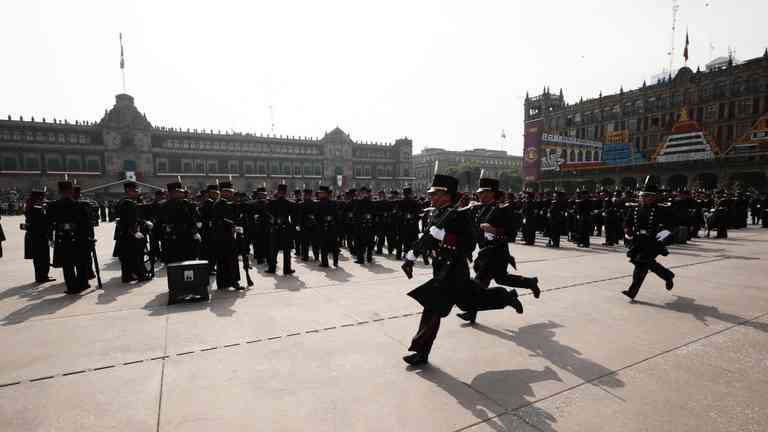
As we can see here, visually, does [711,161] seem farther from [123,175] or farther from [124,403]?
[123,175]

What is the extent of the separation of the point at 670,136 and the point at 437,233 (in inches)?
2411

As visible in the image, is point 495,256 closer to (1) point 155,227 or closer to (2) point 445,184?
(2) point 445,184

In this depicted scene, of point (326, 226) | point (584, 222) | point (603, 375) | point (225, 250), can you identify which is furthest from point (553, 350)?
point (584, 222)

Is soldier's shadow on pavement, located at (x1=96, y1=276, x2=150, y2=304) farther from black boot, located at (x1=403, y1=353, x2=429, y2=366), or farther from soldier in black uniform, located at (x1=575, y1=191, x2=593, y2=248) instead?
soldier in black uniform, located at (x1=575, y1=191, x2=593, y2=248)

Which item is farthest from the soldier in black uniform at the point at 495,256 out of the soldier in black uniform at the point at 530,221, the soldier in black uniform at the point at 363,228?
the soldier in black uniform at the point at 530,221

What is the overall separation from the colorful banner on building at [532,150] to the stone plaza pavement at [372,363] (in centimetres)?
6030

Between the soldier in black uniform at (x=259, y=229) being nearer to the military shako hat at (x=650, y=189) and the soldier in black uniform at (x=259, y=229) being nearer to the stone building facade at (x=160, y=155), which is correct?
the military shako hat at (x=650, y=189)

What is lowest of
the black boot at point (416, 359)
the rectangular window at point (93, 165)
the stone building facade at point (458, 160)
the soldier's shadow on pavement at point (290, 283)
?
the soldier's shadow on pavement at point (290, 283)

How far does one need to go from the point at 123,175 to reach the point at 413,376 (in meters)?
77.1

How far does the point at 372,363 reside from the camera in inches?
149

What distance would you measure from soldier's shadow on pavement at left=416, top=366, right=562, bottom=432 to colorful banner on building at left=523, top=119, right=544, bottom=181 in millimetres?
64624

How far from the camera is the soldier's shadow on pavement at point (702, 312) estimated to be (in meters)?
4.94

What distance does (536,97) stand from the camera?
7562 cm

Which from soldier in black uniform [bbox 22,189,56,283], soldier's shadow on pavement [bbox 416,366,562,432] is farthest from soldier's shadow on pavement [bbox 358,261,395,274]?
soldier in black uniform [bbox 22,189,56,283]
